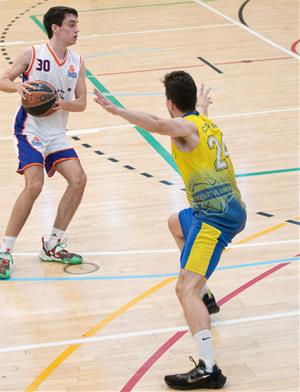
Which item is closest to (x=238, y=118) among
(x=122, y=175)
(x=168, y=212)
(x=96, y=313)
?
(x=122, y=175)

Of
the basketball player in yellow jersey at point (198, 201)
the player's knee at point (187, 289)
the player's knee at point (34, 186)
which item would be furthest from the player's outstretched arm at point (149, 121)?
the player's knee at point (34, 186)

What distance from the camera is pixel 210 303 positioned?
690cm

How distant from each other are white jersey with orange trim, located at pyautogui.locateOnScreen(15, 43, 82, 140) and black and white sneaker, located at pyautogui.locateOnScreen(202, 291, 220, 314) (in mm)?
1963

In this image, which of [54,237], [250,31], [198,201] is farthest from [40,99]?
[250,31]

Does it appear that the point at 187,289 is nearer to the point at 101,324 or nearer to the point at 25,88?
the point at 101,324

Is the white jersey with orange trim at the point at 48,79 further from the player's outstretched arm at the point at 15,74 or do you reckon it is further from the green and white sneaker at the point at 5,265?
the green and white sneaker at the point at 5,265

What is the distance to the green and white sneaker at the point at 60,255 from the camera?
7.93 meters

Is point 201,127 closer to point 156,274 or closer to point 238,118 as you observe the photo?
point 156,274

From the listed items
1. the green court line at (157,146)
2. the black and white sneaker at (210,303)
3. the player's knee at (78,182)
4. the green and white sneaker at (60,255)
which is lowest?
the green court line at (157,146)

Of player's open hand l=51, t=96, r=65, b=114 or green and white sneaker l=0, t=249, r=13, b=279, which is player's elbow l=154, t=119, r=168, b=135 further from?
green and white sneaker l=0, t=249, r=13, b=279

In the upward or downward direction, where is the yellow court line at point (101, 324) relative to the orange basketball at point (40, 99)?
downward

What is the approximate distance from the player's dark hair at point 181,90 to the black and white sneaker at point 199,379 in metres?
1.62

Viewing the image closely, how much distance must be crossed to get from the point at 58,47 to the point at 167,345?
2.83 m

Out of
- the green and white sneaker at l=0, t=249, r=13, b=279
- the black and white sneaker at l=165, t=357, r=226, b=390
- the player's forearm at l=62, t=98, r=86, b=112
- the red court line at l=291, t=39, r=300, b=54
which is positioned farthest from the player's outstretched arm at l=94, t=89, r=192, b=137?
the red court line at l=291, t=39, r=300, b=54
